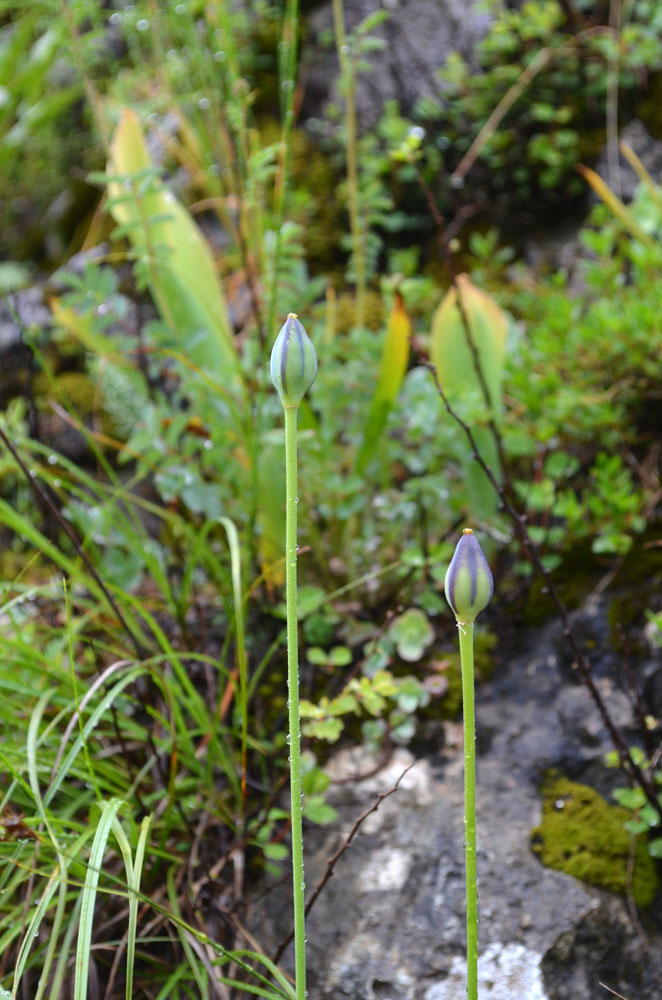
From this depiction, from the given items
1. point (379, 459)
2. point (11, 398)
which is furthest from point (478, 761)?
point (11, 398)

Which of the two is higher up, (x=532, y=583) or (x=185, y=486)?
(x=185, y=486)

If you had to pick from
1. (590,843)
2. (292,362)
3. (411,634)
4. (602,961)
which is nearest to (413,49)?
(411,634)

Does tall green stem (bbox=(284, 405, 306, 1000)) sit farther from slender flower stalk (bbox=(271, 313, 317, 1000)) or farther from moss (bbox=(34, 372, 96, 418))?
moss (bbox=(34, 372, 96, 418))

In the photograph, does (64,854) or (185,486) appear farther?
(185,486)

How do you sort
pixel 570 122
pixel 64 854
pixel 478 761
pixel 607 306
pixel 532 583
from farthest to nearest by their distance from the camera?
pixel 570 122 → pixel 607 306 → pixel 532 583 → pixel 478 761 → pixel 64 854

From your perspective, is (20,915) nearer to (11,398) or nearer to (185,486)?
(185,486)

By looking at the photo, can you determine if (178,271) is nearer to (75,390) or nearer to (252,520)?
(252,520)

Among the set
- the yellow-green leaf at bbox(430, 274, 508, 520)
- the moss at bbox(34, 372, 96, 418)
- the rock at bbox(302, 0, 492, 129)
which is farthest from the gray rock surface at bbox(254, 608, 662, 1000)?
Result: the rock at bbox(302, 0, 492, 129)

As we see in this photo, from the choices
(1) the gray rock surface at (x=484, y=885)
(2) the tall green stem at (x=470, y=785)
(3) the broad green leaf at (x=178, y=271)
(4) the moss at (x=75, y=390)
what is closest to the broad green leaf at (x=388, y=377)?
(3) the broad green leaf at (x=178, y=271)
